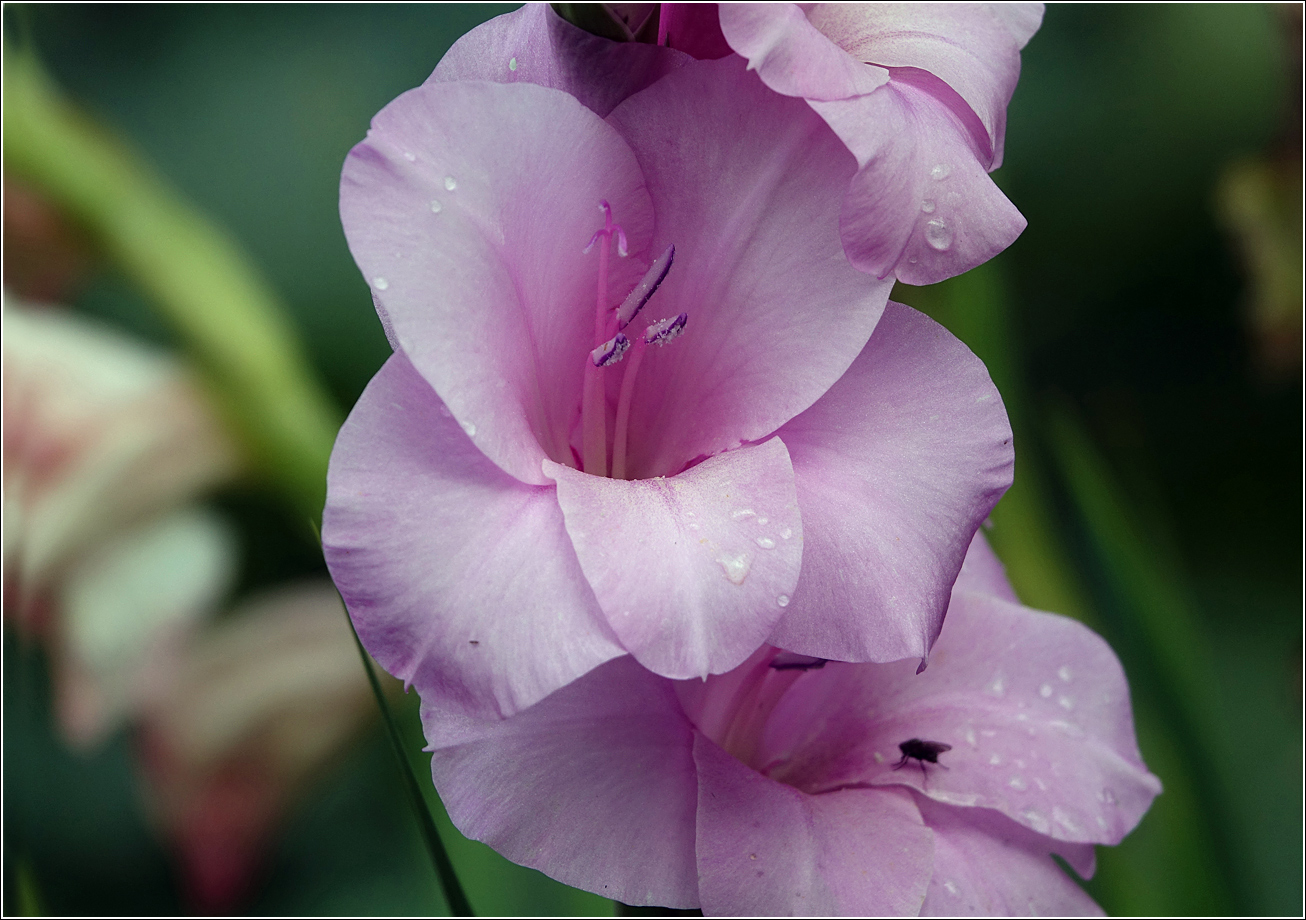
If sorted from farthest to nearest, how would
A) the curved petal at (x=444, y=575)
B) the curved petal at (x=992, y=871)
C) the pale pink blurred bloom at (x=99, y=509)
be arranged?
the pale pink blurred bloom at (x=99, y=509)
the curved petal at (x=992, y=871)
the curved petal at (x=444, y=575)

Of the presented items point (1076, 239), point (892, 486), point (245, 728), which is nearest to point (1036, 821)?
point (892, 486)

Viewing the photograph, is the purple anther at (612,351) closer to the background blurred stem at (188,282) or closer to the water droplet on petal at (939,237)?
the water droplet on petal at (939,237)

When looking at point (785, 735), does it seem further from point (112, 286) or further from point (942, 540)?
point (112, 286)

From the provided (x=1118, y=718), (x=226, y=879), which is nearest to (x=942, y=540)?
(x=1118, y=718)

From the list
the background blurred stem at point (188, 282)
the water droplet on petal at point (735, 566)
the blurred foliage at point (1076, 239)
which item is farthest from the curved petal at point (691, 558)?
the blurred foliage at point (1076, 239)

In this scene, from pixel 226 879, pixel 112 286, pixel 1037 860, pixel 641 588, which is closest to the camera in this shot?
pixel 641 588

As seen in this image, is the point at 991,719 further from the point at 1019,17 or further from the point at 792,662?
the point at 1019,17

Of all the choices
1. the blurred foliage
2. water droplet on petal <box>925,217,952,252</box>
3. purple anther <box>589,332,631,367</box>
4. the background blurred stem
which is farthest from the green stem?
the blurred foliage
